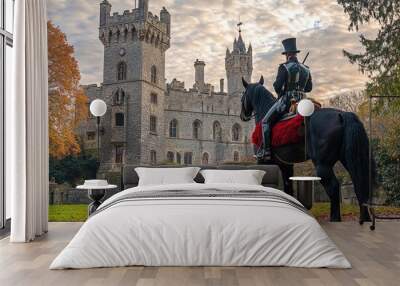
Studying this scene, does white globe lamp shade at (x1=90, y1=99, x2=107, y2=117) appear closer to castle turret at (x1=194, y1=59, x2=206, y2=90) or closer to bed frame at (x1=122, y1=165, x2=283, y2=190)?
bed frame at (x1=122, y1=165, x2=283, y2=190)

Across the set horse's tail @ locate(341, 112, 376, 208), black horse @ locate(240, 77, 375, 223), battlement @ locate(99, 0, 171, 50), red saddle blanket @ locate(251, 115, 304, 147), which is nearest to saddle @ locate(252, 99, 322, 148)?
red saddle blanket @ locate(251, 115, 304, 147)

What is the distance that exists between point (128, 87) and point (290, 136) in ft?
8.76

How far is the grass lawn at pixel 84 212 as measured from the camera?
6371mm

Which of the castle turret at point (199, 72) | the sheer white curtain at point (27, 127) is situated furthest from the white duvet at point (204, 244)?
the castle turret at point (199, 72)

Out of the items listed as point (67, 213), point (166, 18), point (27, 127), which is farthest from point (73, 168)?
point (166, 18)

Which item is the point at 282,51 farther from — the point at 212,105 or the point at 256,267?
the point at 256,267

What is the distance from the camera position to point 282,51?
272 inches

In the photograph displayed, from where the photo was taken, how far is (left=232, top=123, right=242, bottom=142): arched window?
6890 millimetres

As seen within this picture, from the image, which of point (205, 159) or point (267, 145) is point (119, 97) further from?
point (267, 145)

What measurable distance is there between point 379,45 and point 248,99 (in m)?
2.04

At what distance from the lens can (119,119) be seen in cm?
720

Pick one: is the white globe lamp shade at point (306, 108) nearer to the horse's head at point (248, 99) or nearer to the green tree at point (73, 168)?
the horse's head at point (248, 99)

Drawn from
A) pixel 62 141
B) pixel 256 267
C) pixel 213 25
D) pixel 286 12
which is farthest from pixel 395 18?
pixel 62 141

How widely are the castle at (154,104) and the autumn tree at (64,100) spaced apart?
171 millimetres
